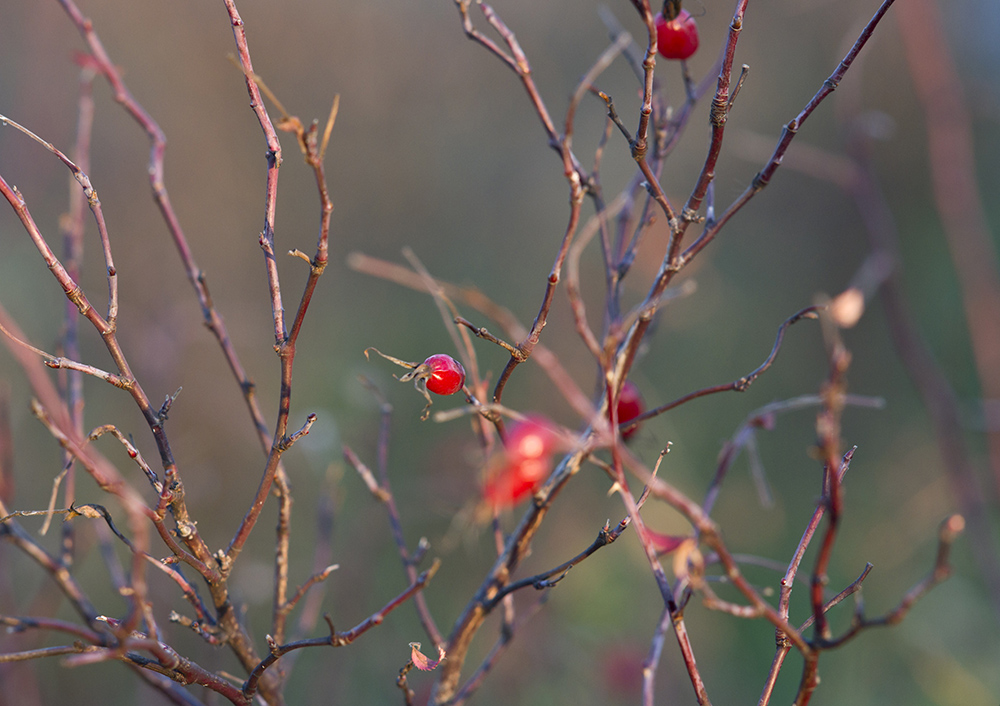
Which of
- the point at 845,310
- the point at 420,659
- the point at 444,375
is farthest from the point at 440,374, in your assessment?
the point at 845,310

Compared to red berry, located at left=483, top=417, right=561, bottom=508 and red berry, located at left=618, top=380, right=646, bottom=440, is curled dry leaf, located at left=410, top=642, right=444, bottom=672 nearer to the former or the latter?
red berry, located at left=483, top=417, right=561, bottom=508

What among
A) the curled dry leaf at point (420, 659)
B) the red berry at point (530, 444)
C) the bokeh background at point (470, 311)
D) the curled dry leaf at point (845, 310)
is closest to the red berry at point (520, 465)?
the red berry at point (530, 444)

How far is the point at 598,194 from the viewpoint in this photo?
2.69 feet

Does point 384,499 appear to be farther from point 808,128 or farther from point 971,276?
point 808,128

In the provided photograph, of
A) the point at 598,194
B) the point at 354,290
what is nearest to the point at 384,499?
the point at 598,194

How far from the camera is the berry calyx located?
0.85 meters

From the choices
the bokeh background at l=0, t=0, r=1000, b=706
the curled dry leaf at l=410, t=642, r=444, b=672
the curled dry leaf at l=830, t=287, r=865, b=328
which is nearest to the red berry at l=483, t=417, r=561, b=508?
the curled dry leaf at l=410, t=642, r=444, b=672

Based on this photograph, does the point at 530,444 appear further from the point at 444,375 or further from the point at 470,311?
the point at 470,311

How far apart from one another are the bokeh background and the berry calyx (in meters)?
1.22

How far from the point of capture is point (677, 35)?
0.85m

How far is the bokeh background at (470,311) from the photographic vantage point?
2.45m

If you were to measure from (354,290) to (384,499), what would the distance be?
10.2 ft

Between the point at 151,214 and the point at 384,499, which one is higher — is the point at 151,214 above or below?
above

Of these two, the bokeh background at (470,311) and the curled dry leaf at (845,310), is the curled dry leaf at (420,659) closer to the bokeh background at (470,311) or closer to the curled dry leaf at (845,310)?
the curled dry leaf at (845,310)
